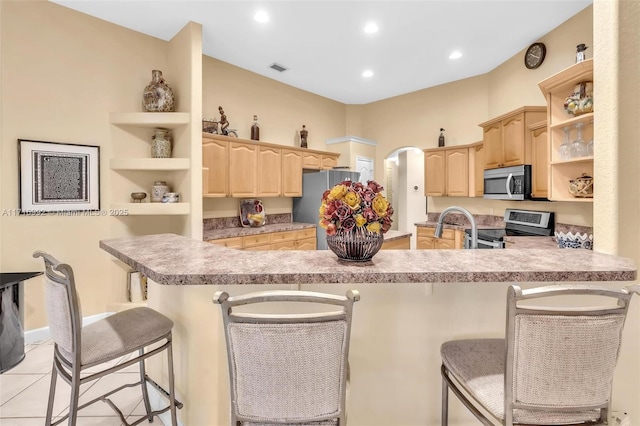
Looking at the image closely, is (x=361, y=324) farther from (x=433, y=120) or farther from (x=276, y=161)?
(x=433, y=120)

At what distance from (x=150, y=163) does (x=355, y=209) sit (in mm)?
2725

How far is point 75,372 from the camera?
1248mm

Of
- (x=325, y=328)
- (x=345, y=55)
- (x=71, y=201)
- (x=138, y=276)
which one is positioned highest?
(x=345, y=55)

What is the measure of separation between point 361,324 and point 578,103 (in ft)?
7.82

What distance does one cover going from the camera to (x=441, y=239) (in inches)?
183

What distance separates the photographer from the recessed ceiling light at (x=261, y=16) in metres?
3.13

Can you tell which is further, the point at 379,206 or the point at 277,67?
the point at 277,67

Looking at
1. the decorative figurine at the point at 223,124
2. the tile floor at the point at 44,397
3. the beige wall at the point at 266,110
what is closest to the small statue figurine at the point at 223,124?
the decorative figurine at the point at 223,124

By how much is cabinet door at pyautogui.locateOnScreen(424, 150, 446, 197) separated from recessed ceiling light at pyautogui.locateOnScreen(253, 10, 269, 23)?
10.5 ft

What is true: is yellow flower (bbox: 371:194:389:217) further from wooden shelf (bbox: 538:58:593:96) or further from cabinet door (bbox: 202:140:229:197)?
cabinet door (bbox: 202:140:229:197)

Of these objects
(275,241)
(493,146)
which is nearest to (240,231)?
(275,241)

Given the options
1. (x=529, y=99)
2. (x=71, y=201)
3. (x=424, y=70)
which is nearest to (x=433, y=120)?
(x=424, y=70)

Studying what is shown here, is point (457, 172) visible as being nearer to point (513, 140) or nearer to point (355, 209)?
point (513, 140)

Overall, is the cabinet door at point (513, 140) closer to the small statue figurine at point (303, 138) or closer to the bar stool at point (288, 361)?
the small statue figurine at point (303, 138)
